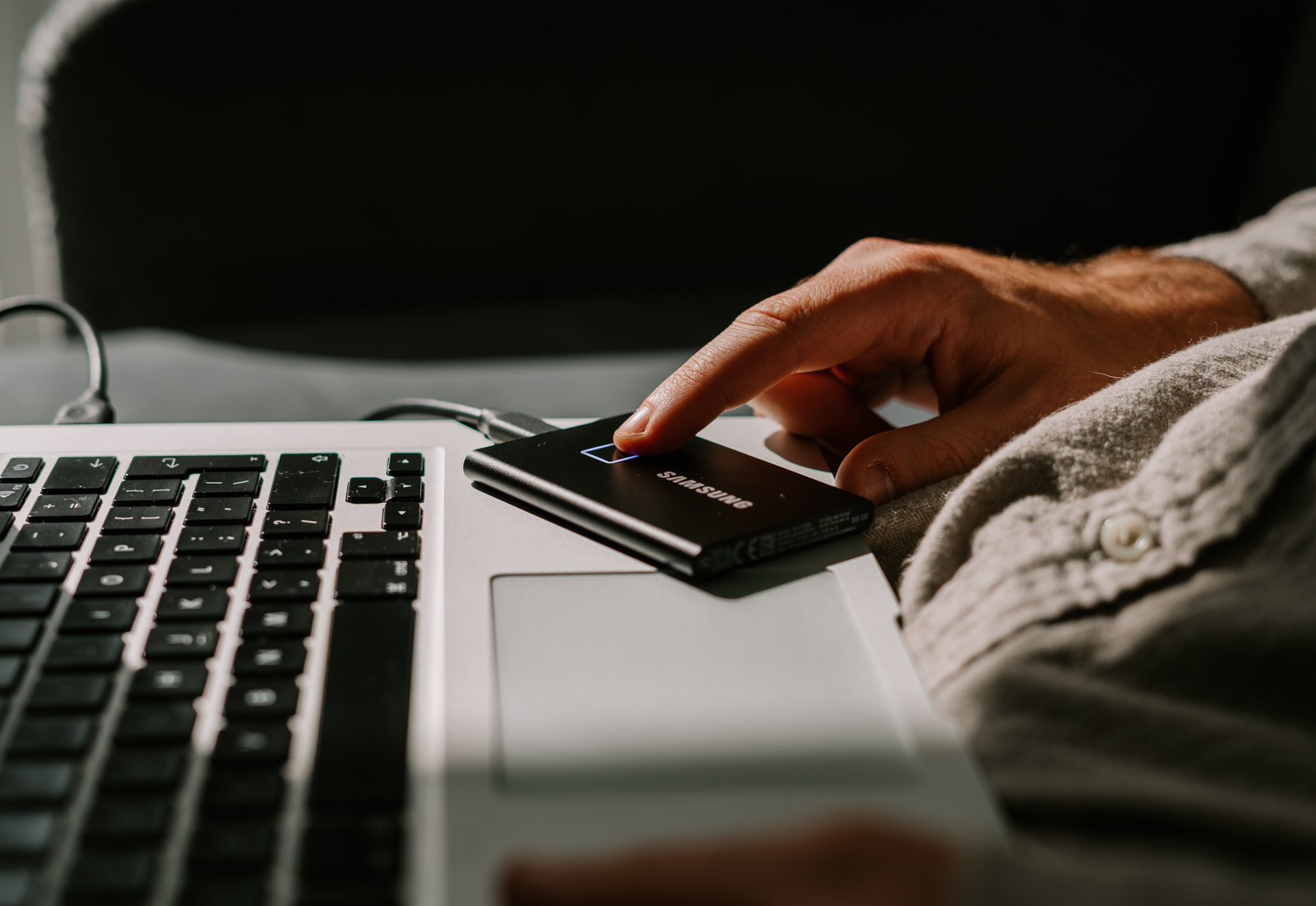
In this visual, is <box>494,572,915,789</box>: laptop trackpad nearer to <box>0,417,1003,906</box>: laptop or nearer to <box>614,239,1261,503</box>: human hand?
<box>0,417,1003,906</box>: laptop

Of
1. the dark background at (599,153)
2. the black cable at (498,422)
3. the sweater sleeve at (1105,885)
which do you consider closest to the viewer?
the sweater sleeve at (1105,885)

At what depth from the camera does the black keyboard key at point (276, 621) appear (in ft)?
1.06

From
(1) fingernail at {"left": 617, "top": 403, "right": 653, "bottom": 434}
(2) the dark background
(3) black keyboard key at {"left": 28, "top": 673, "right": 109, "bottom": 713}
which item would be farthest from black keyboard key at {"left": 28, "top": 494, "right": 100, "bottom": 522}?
(2) the dark background

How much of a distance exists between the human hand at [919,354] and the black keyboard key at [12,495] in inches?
9.1

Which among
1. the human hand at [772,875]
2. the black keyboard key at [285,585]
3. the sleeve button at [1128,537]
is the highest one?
the black keyboard key at [285,585]

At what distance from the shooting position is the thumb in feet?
1.52

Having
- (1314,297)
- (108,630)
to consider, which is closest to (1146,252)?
(1314,297)

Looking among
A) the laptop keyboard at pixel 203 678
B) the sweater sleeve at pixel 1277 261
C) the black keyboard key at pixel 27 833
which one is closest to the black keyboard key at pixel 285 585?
the laptop keyboard at pixel 203 678

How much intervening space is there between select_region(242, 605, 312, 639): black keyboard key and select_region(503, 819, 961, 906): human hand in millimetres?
137

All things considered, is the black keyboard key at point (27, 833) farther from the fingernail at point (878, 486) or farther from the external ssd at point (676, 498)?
the fingernail at point (878, 486)

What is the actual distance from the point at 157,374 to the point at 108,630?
1.78ft

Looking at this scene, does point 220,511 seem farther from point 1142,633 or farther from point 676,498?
point 1142,633

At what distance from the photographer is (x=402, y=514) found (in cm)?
41

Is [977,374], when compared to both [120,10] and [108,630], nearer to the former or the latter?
[108,630]
